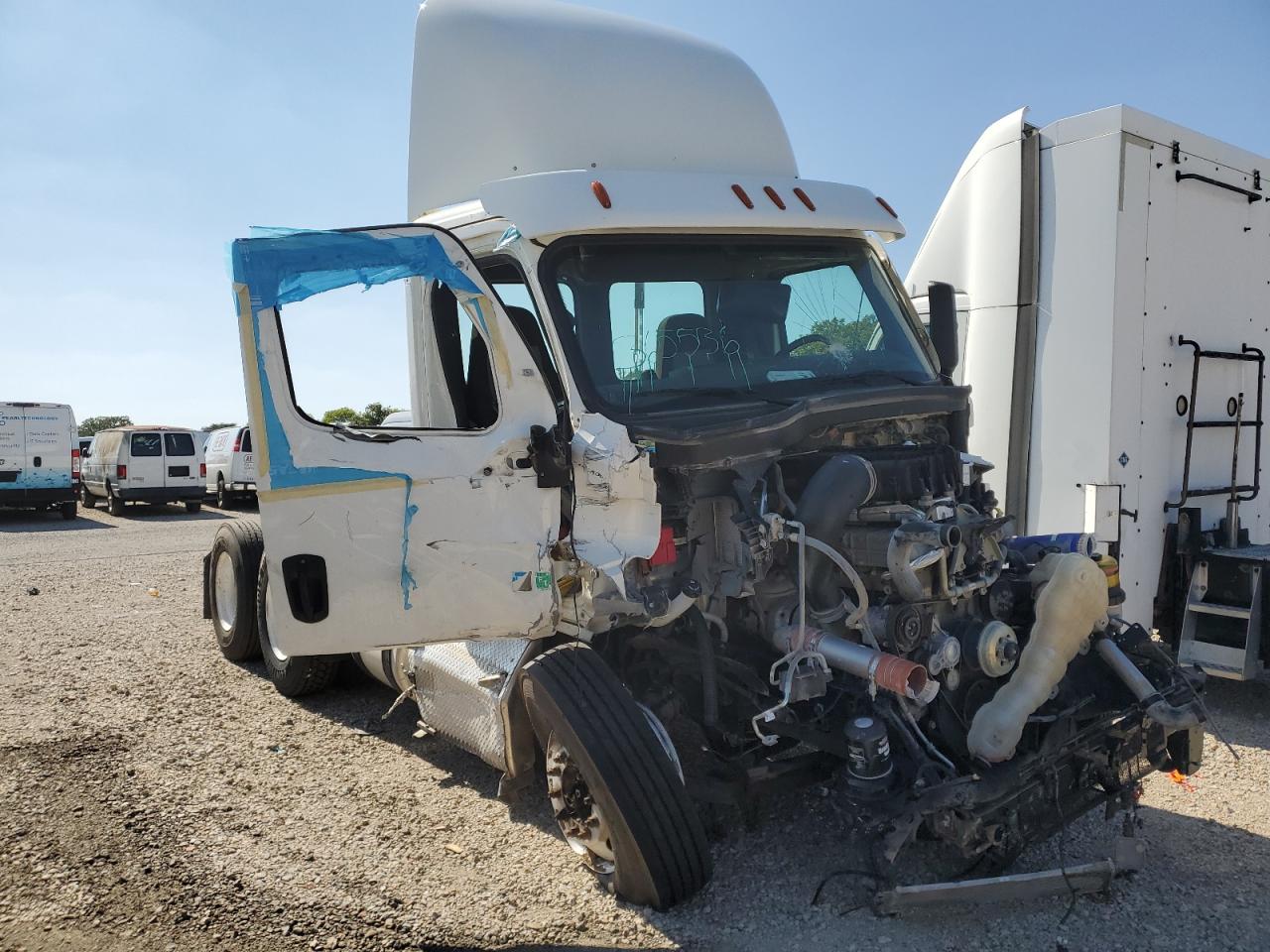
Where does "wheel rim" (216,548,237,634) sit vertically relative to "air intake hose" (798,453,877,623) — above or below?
below

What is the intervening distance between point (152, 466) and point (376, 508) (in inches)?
801

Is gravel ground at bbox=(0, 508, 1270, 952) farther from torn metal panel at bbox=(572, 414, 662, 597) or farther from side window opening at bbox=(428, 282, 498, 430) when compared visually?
side window opening at bbox=(428, 282, 498, 430)

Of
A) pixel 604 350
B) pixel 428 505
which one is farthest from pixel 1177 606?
pixel 428 505

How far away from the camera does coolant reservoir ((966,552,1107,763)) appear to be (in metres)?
3.71

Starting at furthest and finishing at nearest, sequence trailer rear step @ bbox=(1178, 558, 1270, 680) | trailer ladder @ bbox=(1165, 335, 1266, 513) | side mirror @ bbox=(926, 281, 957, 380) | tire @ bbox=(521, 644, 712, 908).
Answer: trailer ladder @ bbox=(1165, 335, 1266, 513) → trailer rear step @ bbox=(1178, 558, 1270, 680) → side mirror @ bbox=(926, 281, 957, 380) → tire @ bbox=(521, 644, 712, 908)

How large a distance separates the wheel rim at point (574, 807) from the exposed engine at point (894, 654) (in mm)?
466

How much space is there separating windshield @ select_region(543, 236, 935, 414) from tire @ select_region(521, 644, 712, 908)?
1.15 meters

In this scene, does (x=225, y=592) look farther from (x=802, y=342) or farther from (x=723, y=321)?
(x=802, y=342)

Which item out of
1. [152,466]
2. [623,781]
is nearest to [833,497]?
[623,781]

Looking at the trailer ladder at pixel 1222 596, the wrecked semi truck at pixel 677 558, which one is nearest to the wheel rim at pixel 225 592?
the wrecked semi truck at pixel 677 558

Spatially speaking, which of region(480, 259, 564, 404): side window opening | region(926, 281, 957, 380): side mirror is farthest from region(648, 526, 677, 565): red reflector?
region(926, 281, 957, 380): side mirror

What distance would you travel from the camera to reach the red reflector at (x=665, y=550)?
12.9 ft

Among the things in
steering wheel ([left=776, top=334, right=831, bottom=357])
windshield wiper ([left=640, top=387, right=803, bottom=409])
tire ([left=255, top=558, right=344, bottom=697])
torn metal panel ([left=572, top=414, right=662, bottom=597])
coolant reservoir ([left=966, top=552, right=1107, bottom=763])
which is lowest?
tire ([left=255, top=558, right=344, bottom=697])

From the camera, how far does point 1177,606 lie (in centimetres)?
635
